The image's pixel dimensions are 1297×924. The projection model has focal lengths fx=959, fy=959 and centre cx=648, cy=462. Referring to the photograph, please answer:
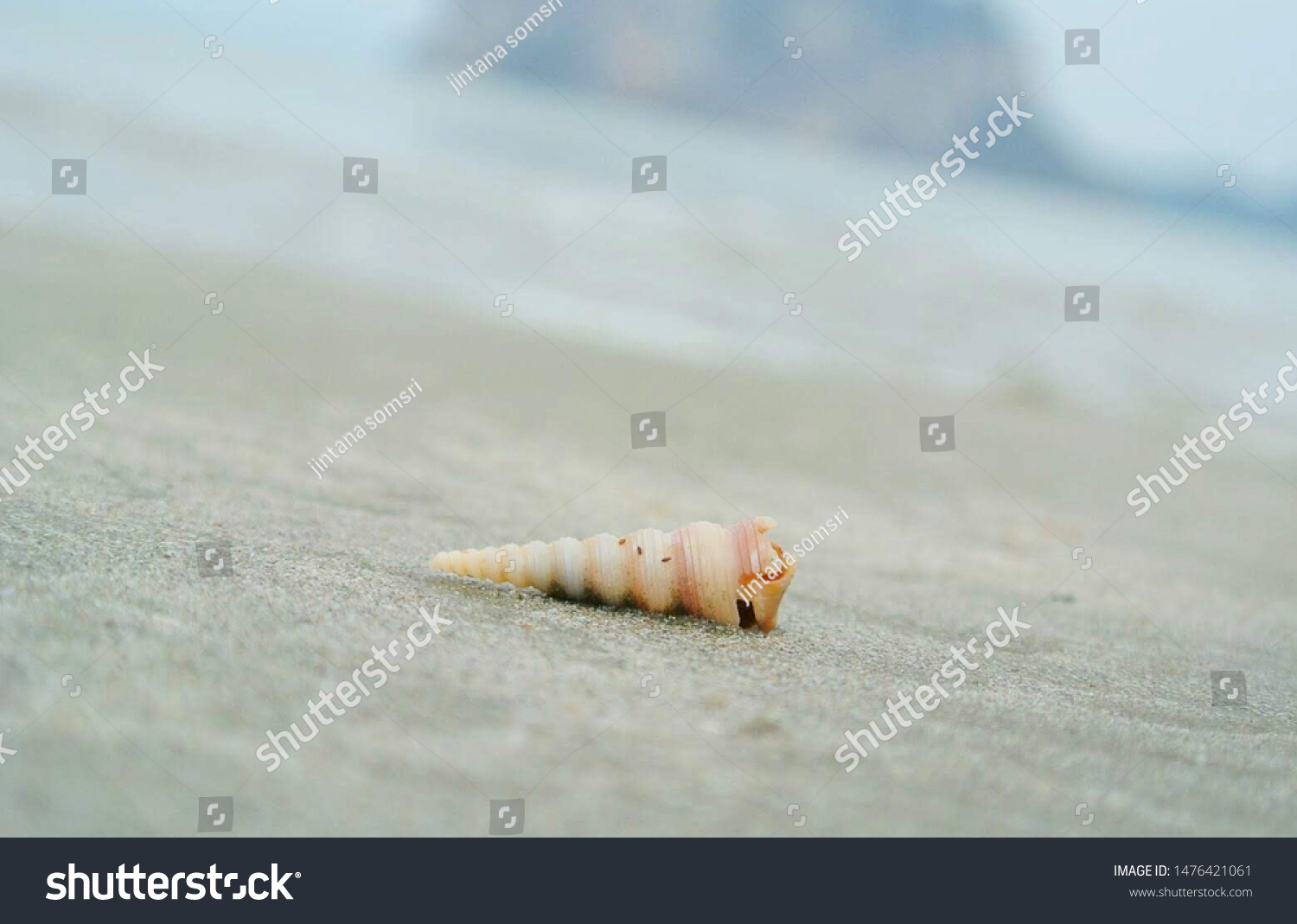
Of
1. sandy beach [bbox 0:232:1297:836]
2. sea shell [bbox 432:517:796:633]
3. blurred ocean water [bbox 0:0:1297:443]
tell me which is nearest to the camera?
sandy beach [bbox 0:232:1297:836]

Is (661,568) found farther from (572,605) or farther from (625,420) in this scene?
(625,420)

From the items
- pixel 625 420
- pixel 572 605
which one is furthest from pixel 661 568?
pixel 625 420

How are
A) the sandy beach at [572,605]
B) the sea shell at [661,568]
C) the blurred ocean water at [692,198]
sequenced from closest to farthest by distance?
the sandy beach at [572,605], the sea shell at [661,568], the blurred ocean water at [692,198]

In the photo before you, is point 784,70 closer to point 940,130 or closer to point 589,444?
point 940,130
